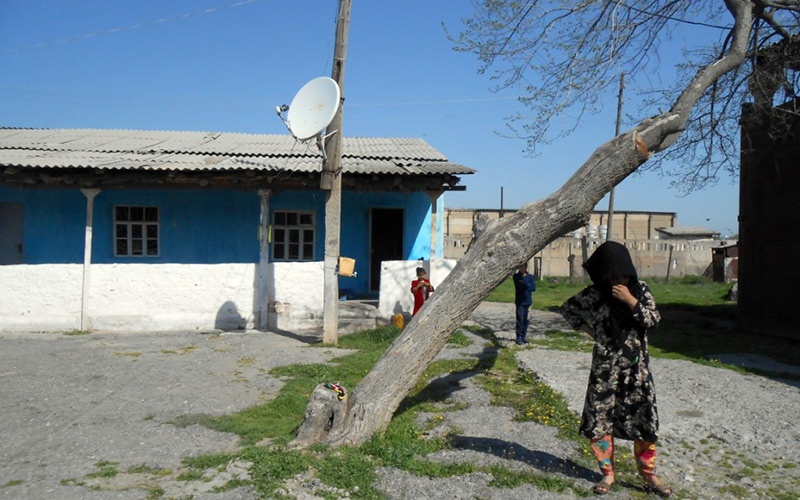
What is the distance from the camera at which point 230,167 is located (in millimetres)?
11219

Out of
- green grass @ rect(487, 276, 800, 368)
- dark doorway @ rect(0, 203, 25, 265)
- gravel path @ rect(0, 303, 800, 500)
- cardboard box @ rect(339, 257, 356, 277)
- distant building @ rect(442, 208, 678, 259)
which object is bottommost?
gravel path @ rect(0, 303, 800, 500)

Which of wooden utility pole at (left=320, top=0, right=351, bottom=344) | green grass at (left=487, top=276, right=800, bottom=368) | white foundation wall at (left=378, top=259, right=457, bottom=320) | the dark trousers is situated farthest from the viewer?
white foundation wall at (left=378, top=259, right=457, bottom=320)

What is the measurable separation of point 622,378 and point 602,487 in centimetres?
72

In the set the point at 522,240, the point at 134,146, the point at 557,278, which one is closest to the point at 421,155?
the point at 134,146

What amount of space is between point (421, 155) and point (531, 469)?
32.0ft

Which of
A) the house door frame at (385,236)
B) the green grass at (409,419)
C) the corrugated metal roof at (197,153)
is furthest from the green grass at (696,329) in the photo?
the corrugated metal roof at (197,153)

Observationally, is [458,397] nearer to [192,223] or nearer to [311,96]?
[311,96]

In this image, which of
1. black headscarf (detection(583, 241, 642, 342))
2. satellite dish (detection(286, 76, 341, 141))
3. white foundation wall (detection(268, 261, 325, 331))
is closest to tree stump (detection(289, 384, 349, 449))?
black headscarf (detection(583, 241, 642, 342))

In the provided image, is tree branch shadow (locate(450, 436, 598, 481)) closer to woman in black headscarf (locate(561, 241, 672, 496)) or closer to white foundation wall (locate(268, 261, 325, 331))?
woman in black headscarf (locate(561, 241, 672, 496))

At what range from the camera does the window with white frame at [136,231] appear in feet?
41.5

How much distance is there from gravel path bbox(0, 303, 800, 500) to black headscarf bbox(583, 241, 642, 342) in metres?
1.11

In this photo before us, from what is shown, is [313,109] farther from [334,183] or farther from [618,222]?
[618,222]

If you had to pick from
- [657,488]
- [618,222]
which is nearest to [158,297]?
[657,488]

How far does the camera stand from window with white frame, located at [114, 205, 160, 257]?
12648 mm
